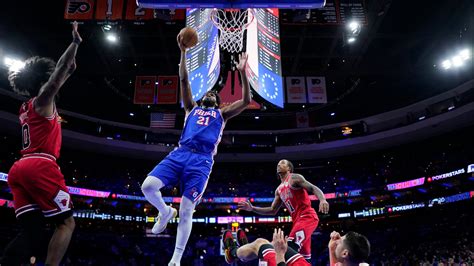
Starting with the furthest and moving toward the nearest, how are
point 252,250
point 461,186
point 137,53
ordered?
point 461,186, point 137,53, point 252,250

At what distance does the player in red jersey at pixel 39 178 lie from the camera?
3.11 meters

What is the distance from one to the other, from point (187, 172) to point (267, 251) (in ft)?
4.61

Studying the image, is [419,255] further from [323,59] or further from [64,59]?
[64,59]

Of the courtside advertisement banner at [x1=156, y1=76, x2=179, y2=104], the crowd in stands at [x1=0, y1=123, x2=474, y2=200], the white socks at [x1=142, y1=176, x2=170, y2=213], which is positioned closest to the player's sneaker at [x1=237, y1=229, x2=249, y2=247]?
the white socks at [x1=142, y1=176, x2=170, y2=213]

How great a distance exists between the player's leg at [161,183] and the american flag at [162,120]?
16.2 m

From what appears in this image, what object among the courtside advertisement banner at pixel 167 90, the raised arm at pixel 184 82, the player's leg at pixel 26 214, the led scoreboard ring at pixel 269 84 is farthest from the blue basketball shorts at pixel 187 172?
the courtside advertisement banner at pixel 167 90

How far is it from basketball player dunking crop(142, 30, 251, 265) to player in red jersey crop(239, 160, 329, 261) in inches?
64.6

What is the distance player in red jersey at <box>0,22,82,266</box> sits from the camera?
311 cm

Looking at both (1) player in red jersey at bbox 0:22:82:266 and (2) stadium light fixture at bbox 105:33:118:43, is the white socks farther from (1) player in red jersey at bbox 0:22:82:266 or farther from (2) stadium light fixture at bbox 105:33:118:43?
(2) stadium light fixture at bbox 105:33:118:43

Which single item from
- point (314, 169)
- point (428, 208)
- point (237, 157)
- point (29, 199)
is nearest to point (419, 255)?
point (428, 208)

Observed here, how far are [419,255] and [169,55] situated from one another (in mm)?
17819

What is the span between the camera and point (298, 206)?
6273 millimetres

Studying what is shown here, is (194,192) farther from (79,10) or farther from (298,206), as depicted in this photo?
(79,10)

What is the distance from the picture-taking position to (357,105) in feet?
77.8
